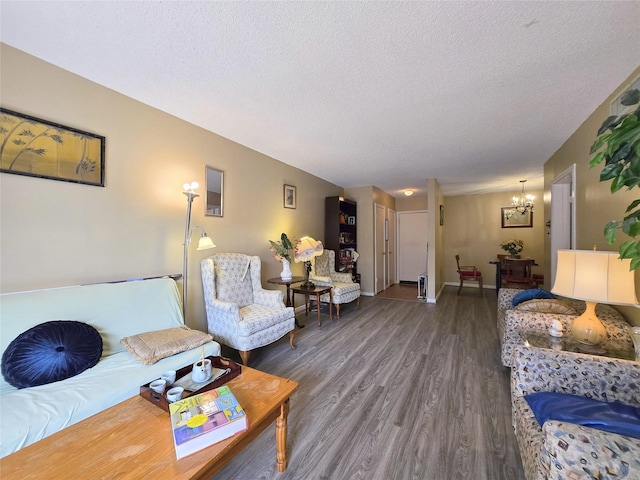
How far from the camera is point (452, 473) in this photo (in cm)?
139

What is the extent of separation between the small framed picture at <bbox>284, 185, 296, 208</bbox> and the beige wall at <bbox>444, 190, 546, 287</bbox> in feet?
15.5

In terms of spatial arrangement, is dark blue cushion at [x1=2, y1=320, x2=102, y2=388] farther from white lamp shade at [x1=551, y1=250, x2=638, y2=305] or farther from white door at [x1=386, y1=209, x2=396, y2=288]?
white door at [x1=386, y1=209, x2=396, y2=288]

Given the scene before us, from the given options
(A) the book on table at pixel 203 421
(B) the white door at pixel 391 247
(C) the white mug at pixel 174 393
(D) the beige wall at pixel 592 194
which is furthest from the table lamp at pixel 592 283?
(B) the white door at pixel 391 247

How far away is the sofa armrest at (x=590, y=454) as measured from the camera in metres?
0.75

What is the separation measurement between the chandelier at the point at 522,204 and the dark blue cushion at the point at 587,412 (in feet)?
18.5

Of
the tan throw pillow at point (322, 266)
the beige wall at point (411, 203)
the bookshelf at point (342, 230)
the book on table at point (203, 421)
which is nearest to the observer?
the book on table at point (203, 421)

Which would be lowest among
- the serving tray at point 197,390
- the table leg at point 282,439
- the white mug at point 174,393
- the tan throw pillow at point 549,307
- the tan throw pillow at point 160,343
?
the table leg at point 282,439

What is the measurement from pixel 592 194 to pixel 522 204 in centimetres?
425

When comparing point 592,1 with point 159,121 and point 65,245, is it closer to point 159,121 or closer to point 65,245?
point 159,121

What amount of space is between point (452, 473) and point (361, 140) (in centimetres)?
303

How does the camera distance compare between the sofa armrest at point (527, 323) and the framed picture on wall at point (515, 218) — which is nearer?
the sofa armrest at point (527, 323)

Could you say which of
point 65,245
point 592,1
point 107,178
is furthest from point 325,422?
point 592,1

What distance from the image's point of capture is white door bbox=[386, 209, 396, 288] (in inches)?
265

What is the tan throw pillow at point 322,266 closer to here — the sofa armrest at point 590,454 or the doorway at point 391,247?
the doorway at point 391,247
